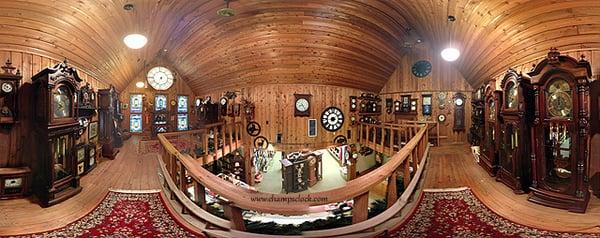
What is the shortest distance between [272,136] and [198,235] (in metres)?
0.73

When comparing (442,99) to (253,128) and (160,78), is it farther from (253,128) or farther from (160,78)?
(160,78)

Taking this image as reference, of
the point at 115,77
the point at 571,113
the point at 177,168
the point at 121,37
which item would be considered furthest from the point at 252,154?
the point at 571,113

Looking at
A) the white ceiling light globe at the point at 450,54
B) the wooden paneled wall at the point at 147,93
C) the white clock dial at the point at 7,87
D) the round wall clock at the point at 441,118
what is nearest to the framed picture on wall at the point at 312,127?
the wooden paneled wall at the point at 147,93

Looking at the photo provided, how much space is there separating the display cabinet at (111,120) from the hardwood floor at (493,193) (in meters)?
2.14

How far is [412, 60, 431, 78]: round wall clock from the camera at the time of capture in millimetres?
1887

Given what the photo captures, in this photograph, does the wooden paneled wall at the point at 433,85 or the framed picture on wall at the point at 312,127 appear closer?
the framed picture on wall at the point at 312,127

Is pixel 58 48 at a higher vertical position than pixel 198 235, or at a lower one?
higher

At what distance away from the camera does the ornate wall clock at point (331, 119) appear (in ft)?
5.73

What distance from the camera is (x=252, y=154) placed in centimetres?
167

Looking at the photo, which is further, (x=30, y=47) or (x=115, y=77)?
(x=30, y=47)

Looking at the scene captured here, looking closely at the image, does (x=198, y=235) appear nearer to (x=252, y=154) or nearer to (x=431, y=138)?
(x=252, y=154)

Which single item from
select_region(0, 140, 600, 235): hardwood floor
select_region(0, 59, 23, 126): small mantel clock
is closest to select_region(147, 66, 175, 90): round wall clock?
select_region(0, 140, 600, 235): hardwood floor

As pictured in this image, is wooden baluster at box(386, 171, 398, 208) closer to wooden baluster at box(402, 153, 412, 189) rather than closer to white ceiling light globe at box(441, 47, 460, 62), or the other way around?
wooden baluster at box(402, 153, 412, 189)

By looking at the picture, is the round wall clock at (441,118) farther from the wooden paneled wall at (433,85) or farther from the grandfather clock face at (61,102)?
the grandfather clock face at (61,102)
